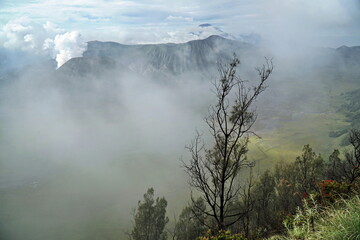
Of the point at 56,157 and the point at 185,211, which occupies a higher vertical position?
the point at 56,157

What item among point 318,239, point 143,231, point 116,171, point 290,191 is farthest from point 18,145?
point 318,239

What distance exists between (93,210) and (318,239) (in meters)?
103

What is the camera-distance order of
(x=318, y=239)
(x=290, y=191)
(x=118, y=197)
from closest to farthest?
(x=318, y=239) < (x=290, y=191) < (x=118, y=197)

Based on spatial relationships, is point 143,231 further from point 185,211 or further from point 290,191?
point 290,191

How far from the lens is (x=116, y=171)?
145 metres

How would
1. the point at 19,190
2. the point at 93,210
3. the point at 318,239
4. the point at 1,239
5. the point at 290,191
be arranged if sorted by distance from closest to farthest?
the point at 318,239
the point at 290,191
the point at 1,239
the point at 93,210
the point at 19,190

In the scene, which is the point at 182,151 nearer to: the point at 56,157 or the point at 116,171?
the point at 116,171

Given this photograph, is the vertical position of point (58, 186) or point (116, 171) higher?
point (116, 171)

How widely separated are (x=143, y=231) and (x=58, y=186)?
96052 millimetres

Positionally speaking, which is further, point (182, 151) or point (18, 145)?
point (18, 145)

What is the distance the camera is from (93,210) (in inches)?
3794

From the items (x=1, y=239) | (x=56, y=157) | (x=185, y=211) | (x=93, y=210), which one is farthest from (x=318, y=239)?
(x=56, y=157)

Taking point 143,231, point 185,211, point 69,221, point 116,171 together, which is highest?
point 116,171

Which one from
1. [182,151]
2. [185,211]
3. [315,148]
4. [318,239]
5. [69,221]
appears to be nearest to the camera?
[318,239]
